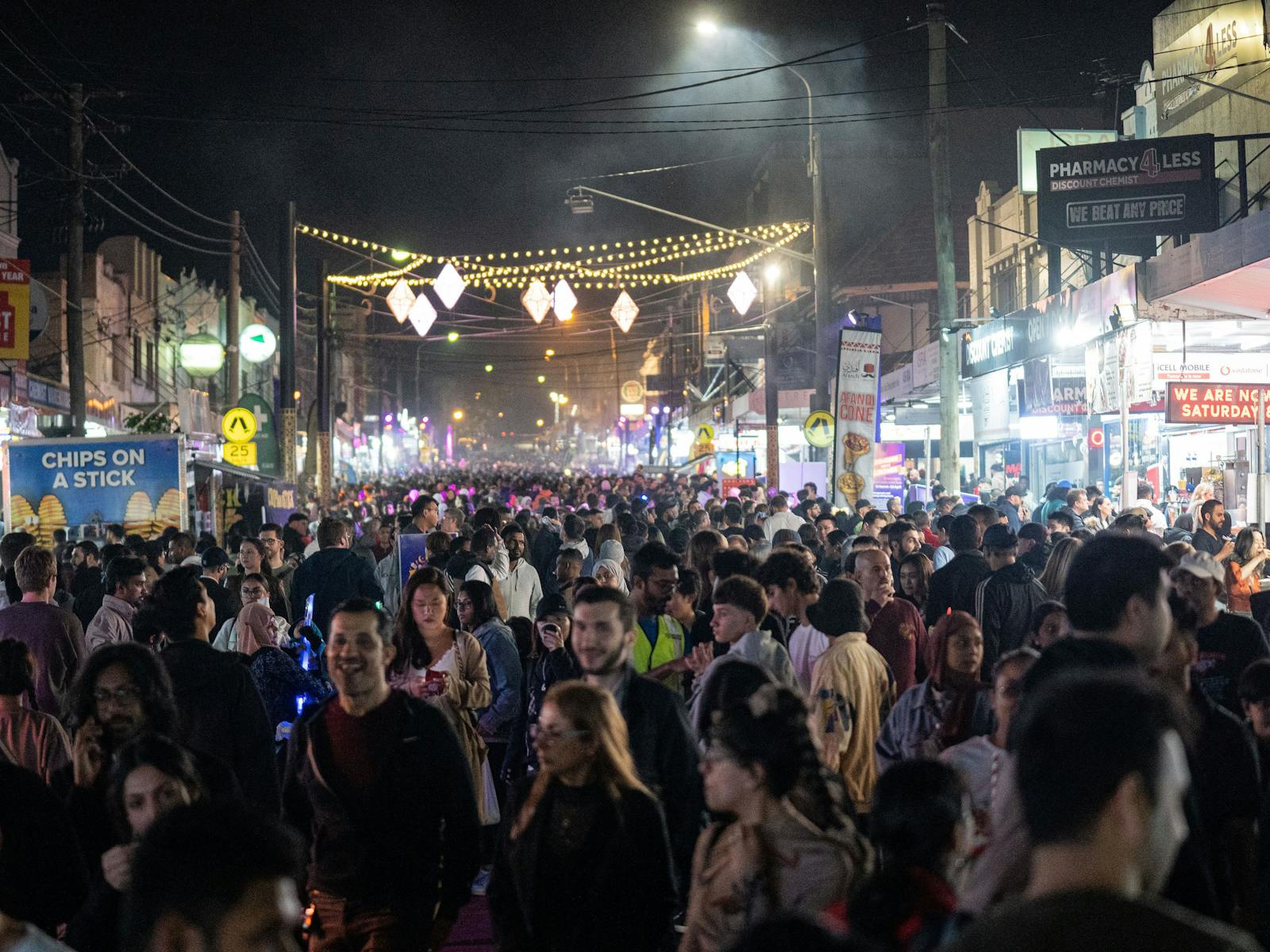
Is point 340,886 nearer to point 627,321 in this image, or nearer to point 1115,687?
point 1115,687

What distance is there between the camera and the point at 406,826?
480 cm

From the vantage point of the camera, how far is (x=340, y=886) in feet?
15.7

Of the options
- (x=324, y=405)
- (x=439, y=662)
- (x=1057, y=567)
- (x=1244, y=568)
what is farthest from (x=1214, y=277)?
(x=324, y=405)

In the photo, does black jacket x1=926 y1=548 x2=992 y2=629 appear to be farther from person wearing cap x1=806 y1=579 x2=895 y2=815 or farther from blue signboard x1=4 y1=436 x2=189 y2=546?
blue signboard x1=4 y1=436 x2=189 y2=546

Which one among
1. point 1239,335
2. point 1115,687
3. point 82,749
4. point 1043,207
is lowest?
point 82,749

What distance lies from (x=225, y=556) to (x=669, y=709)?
23.4 feet

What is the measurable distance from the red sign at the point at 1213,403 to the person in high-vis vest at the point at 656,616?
9.23 m

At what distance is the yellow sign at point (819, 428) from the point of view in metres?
23.0

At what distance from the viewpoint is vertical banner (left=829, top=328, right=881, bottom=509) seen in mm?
20312

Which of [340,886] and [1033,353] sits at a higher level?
[1033,353]

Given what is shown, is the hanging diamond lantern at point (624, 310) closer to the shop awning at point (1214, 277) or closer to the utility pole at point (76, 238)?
the utility pole at point (76, 238)

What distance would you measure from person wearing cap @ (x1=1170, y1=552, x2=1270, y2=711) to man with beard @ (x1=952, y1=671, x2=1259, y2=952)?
4.08 meters

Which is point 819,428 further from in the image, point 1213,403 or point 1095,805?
point 1095,805

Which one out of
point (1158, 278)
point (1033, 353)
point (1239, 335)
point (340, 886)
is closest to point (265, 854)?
point (340, 886)
